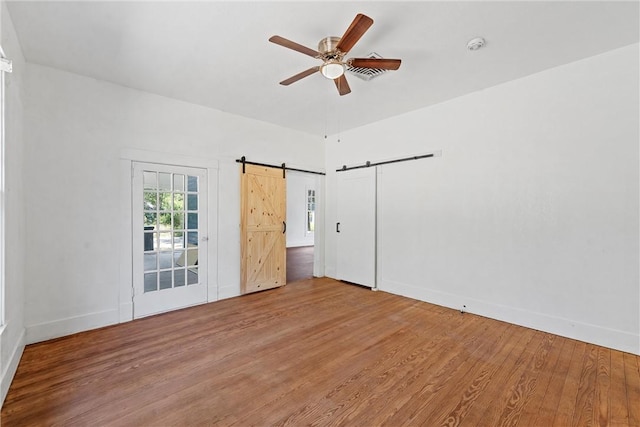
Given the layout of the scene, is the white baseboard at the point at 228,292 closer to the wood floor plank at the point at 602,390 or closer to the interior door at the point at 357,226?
the interior door at the point at 357,226

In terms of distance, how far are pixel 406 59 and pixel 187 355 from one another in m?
3.62

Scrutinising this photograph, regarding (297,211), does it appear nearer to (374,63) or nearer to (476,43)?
(374,63)

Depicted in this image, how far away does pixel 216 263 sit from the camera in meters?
4.18

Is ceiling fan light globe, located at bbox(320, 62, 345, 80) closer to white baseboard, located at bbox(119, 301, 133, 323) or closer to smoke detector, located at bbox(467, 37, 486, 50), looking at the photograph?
smoke detector, located at bbox(467, 37, 486, 50)

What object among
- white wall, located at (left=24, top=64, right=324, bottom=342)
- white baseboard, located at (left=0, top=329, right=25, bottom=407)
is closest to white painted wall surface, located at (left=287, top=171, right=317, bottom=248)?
white wall, located at (left=24, top=64, right=324, bottom=342)

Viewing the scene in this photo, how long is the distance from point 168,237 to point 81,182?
3.67ft

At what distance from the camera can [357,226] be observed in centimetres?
507

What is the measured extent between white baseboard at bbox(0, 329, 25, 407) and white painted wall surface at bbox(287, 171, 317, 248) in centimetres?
753

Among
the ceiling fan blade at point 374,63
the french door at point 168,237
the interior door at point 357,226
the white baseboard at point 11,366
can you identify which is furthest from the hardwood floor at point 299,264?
the ceiling fan blade at point 374,63

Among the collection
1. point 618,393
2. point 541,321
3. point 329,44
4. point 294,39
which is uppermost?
point 294,39

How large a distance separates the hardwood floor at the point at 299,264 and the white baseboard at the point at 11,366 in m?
3.49

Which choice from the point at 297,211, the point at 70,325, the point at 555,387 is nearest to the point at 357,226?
the point at 555,387

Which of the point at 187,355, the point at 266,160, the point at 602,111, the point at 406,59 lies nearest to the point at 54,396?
the point at 187,355

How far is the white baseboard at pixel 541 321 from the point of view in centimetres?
266
